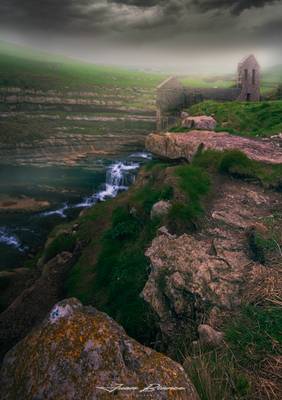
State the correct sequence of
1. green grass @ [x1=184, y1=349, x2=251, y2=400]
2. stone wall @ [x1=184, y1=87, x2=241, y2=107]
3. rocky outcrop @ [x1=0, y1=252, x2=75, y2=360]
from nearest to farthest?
green grass @ [x1=184, y1=349, x2=251, y2=400], rocky outcrop @ [x1=0, y1=252, x2=75, y2=360], stone wall @ [x1=184, y1=87, x2=241, y2=107]

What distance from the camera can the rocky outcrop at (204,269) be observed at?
9.24 metres

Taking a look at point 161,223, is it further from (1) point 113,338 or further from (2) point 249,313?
(1) point 113,338

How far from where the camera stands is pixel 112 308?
417 inches

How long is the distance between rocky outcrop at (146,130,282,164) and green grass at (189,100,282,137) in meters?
1.71

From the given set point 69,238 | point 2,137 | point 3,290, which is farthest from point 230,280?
point 2,137

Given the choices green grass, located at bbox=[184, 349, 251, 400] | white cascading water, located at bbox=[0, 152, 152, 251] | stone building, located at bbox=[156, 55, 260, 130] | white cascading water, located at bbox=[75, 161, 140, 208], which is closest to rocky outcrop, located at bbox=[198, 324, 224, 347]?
green grass, located at bbox=[184, 349, 251, 400]

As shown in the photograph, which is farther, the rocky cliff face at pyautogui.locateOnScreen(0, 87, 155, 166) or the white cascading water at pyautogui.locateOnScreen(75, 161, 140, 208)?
the rocky cliff face at pyautogui.locateOnScreen(0, 87, 155, 166)

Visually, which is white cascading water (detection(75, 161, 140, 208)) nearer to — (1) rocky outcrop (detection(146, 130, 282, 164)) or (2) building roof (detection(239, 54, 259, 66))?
(1) rocky outcrop (detection(146, 130, 282, 164))

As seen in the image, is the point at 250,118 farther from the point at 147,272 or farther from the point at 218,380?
the point at 218,380

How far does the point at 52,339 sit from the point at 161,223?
7.90 metres

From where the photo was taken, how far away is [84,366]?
439 centimetres

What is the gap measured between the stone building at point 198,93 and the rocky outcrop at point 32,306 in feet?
93.2

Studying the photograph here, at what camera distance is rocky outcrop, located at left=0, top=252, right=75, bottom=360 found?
39.4 feet

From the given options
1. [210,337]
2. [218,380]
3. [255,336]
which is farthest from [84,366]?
[210,337]
